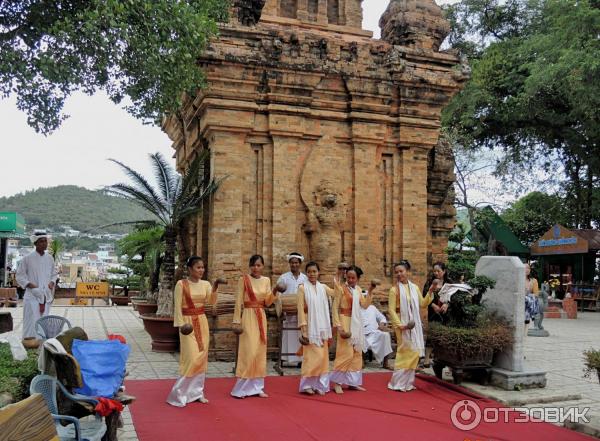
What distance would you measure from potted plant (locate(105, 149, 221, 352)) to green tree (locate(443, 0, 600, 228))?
50.4 ft

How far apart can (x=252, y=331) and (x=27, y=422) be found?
4.26 metres

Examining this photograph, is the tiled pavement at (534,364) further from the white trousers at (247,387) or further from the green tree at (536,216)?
the green tree at (536,216)

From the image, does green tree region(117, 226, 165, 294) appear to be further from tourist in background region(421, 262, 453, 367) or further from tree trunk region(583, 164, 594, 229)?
tree trunk region(583, 164, 594, 229)

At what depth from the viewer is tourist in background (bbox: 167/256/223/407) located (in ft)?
21.7

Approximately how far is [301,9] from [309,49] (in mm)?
4512

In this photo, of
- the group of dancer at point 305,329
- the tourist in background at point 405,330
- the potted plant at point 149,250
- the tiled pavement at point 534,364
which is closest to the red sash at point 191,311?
the group of dancer at point 305,329

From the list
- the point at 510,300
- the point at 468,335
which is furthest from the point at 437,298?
the point at 510,300

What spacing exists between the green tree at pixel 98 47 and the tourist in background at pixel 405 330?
4.32 m

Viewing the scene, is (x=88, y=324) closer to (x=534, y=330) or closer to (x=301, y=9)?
(x=301, y=9)

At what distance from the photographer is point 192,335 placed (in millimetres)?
6805

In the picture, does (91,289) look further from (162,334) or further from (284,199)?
(284,199)

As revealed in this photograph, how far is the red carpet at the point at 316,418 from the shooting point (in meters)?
5.56

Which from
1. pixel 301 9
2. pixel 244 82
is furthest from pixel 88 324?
pixel 301 9

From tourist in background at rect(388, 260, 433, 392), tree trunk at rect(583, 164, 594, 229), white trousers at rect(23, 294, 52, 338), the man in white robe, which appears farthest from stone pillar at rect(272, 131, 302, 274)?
tree trunk at rect(583, 164, 594, 229)
